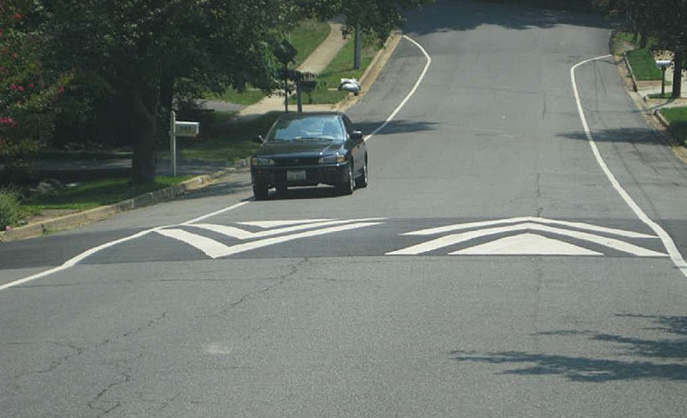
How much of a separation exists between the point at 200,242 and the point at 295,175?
669 cm

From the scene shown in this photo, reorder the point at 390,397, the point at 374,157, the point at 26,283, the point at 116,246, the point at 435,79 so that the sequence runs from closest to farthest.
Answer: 1. the point at 390,397
2. the point at 26,283
3. the point at 116,246
4. the point at 374,157
5. the point at 435,79

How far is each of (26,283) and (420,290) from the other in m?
4.60

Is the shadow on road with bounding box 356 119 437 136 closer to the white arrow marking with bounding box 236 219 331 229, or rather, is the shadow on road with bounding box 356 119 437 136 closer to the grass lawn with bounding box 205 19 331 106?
the grass lawn with bounding box 205 19 331 106

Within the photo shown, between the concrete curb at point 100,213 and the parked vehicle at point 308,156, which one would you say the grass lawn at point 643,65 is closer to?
the concrete curb at point 100,213

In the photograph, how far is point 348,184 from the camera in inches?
899

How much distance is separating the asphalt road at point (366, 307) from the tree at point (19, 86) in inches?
96.6

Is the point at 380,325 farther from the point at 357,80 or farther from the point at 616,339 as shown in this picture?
the point at 357,80

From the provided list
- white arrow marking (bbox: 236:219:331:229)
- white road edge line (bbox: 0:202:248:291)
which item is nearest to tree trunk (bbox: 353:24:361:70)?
white road edge line (bbox: 0:202:248:291)

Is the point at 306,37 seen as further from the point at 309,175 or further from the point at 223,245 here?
the point at 223,245

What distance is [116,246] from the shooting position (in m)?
16.0

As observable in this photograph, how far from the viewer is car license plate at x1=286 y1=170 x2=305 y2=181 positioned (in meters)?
22.4

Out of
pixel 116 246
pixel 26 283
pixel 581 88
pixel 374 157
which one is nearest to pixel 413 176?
pixel 374 157

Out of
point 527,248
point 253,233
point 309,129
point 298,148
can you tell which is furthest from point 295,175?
point 527,248

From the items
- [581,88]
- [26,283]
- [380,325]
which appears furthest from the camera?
[581,88]
